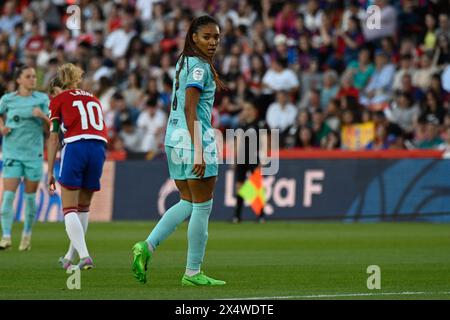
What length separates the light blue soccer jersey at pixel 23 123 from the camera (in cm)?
1669

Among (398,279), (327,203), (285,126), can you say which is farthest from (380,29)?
(398,279)

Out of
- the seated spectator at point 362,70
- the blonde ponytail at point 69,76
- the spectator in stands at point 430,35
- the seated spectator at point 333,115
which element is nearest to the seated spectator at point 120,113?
the seated spectator at point 333,115

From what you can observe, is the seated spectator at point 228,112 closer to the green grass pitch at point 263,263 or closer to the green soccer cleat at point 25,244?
the green grass pitch at point 263,263

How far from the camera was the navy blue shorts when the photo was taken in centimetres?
1289

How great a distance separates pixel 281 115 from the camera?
26703mm

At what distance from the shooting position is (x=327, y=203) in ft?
78.3

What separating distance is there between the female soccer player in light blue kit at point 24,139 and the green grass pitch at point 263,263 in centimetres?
63

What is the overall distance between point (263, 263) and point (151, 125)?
552 inches

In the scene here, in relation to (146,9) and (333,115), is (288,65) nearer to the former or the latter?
(333,115)

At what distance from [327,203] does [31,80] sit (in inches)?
352

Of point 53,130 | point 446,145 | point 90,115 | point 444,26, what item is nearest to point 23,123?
point 53,130

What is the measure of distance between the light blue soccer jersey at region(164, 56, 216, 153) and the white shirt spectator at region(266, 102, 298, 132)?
49.9 ft
